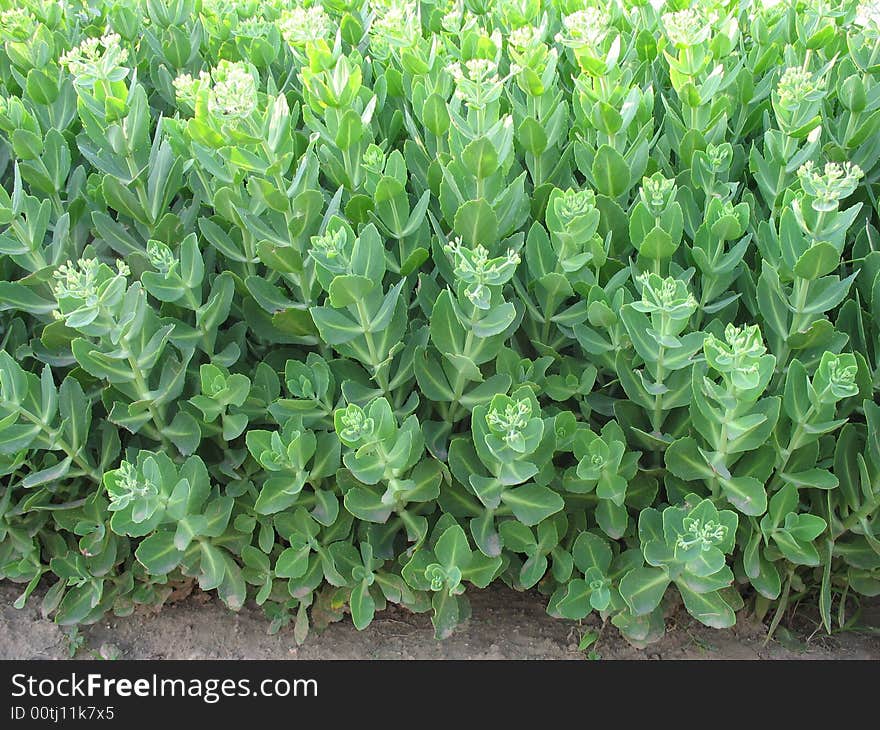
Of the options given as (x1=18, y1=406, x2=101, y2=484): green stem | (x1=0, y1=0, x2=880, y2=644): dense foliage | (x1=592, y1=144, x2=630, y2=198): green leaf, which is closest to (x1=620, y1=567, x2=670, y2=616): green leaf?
(x1=0, y1=0, x2=880, y2=644): dense foliage

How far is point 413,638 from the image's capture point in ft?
8.73

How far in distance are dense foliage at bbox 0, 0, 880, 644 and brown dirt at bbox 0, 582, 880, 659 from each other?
10cm

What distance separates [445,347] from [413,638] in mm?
899

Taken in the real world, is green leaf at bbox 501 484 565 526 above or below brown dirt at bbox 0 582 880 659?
above

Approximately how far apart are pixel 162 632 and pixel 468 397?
1182 millimetres

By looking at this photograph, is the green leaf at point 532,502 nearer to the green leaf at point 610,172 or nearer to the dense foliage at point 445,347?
the dense foliage at point 445,347

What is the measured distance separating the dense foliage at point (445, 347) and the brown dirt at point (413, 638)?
103 mm

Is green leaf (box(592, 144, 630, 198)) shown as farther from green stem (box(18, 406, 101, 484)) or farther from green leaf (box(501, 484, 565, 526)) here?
green stem (box(18, 406, 101, 484))

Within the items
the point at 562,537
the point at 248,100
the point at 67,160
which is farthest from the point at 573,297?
the point at 67,160

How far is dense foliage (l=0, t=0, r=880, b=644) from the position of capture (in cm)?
219

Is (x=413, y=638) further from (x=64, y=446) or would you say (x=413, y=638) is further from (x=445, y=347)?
(x=64, y=446)

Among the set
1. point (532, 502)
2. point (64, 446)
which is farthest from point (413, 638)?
point (64, 446)

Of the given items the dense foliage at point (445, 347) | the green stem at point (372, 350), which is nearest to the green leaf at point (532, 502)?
the dense foliage at point (445, 347)

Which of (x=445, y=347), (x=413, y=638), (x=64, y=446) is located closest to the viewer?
(x=445, y=347)
